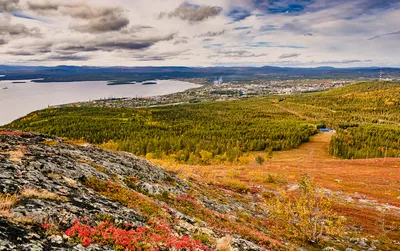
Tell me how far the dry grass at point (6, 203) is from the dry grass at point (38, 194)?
79 cm

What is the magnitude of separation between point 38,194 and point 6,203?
2.26m

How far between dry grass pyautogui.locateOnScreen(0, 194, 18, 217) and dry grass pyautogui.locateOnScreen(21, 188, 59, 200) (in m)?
0.79

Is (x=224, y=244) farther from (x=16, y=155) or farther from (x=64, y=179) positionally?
(x=16, y=155)

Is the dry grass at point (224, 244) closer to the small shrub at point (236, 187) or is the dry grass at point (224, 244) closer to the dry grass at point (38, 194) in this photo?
the dry grass at point (38, 194)

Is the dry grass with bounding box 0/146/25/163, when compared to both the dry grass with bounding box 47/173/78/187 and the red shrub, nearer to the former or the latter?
the dry grass with bounding box 47/173/78/187

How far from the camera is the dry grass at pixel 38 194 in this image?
480 inches

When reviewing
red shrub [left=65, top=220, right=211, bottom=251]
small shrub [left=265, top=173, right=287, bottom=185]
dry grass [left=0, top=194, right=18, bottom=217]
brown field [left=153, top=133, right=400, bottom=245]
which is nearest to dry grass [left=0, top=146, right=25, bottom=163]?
dry grass [left=0, top=194, right=18, bottom=217]

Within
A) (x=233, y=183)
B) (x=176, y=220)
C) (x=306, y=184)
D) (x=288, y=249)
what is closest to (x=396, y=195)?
(x=233, y=183)

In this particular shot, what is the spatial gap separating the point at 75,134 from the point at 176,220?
182 m

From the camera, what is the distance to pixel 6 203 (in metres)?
10.3

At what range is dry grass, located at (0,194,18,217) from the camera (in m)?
9.75

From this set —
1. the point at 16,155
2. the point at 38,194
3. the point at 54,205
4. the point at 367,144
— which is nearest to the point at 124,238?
the point at 54,205

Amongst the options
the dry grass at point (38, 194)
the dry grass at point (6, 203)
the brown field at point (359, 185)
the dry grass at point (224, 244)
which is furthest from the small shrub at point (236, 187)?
the dry grass at point (6, 203)

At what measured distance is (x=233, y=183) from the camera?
51.6 metres
